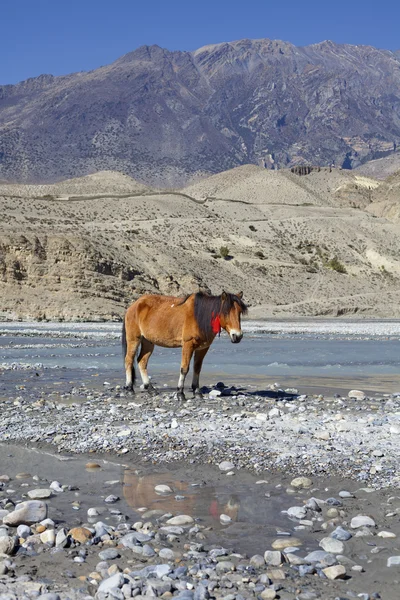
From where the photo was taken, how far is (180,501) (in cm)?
888

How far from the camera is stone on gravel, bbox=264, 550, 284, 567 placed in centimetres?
679

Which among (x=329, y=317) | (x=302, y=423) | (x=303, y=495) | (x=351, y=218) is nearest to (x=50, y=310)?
(x=329, y=317)

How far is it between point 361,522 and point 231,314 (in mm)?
7973

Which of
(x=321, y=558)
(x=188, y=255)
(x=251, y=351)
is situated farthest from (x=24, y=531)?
(x=188, y=255)

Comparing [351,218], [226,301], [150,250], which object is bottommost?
[226,301]

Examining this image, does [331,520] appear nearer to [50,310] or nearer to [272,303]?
[50,310]

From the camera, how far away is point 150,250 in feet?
249

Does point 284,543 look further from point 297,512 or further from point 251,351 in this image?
point 251,351

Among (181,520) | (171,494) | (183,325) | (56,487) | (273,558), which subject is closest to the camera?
(273,558)

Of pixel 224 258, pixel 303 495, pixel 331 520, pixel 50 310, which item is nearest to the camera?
pixel 331 520

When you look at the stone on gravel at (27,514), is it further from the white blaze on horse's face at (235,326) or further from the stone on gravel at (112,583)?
the white blaze on horse's face at (235,326)

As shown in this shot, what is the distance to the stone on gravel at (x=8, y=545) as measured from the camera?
6930 mm

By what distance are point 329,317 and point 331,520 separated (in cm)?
6073

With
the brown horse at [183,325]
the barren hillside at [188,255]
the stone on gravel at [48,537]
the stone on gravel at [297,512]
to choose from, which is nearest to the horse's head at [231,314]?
the brown horse at [183,325]
